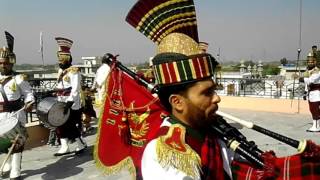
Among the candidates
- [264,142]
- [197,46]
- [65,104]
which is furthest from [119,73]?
[264,142]

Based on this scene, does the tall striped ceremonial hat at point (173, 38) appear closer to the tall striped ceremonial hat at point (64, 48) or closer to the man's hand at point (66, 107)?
the man's hand at point (66, 107)

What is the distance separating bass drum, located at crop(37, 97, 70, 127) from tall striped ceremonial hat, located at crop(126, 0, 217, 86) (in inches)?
179

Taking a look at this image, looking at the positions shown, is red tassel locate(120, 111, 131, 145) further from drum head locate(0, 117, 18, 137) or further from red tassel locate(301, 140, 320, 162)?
drum head locate(0, 117, 18, 137)

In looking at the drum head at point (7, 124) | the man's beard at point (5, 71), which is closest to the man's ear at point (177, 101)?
the drum head at point (7, 124)

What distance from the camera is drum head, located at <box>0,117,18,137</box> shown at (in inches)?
193

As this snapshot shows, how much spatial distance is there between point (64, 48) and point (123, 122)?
13.1 ft

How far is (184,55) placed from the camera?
1755 millimetres

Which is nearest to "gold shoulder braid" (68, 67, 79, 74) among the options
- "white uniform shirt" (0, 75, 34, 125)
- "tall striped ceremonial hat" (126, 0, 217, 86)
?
"white uniform shirt" (0, 75, 34, 125)

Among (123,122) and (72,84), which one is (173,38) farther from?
(72,84)

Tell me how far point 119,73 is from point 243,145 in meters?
1.67

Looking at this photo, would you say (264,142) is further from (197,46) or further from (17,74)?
(197,46)

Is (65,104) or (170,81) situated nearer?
(170,81)

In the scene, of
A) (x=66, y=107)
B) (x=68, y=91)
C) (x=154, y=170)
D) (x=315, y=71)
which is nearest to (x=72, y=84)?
(x=68, y=91)

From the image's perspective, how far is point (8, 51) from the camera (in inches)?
207
